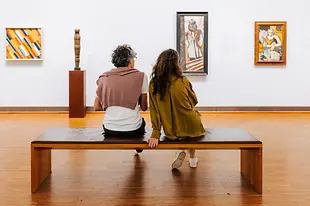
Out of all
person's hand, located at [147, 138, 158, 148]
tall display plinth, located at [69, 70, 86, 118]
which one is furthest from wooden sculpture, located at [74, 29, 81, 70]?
person's hand, located at [147, 138, 158, 148]

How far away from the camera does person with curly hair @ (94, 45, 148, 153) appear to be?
190 inches

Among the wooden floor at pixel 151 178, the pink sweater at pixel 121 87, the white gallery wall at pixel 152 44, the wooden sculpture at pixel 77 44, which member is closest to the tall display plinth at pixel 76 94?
the wooden sculpture at pixel 77 44

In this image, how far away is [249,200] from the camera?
4258 mm

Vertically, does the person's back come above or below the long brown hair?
Result: below

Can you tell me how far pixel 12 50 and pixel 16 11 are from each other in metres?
0.99

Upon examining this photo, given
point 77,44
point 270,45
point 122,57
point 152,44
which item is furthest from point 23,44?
point 122,57

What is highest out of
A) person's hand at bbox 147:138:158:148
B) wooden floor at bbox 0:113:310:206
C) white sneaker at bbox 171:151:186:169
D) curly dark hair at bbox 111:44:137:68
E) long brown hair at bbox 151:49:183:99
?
curly dark hair at bbox 111:44:137:68

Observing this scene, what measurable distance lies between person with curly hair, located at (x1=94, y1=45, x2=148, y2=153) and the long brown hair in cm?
20

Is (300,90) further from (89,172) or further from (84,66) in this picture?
(89,172)

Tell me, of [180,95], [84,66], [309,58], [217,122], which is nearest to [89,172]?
[180,95]

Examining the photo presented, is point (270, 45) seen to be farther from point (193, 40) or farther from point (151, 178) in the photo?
point (151, 178)

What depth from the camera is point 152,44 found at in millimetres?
11969

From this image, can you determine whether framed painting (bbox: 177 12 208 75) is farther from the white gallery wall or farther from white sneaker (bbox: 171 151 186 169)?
white sneaker (bbox: 171 151 186 169)

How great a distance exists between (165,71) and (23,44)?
26.5 ft
